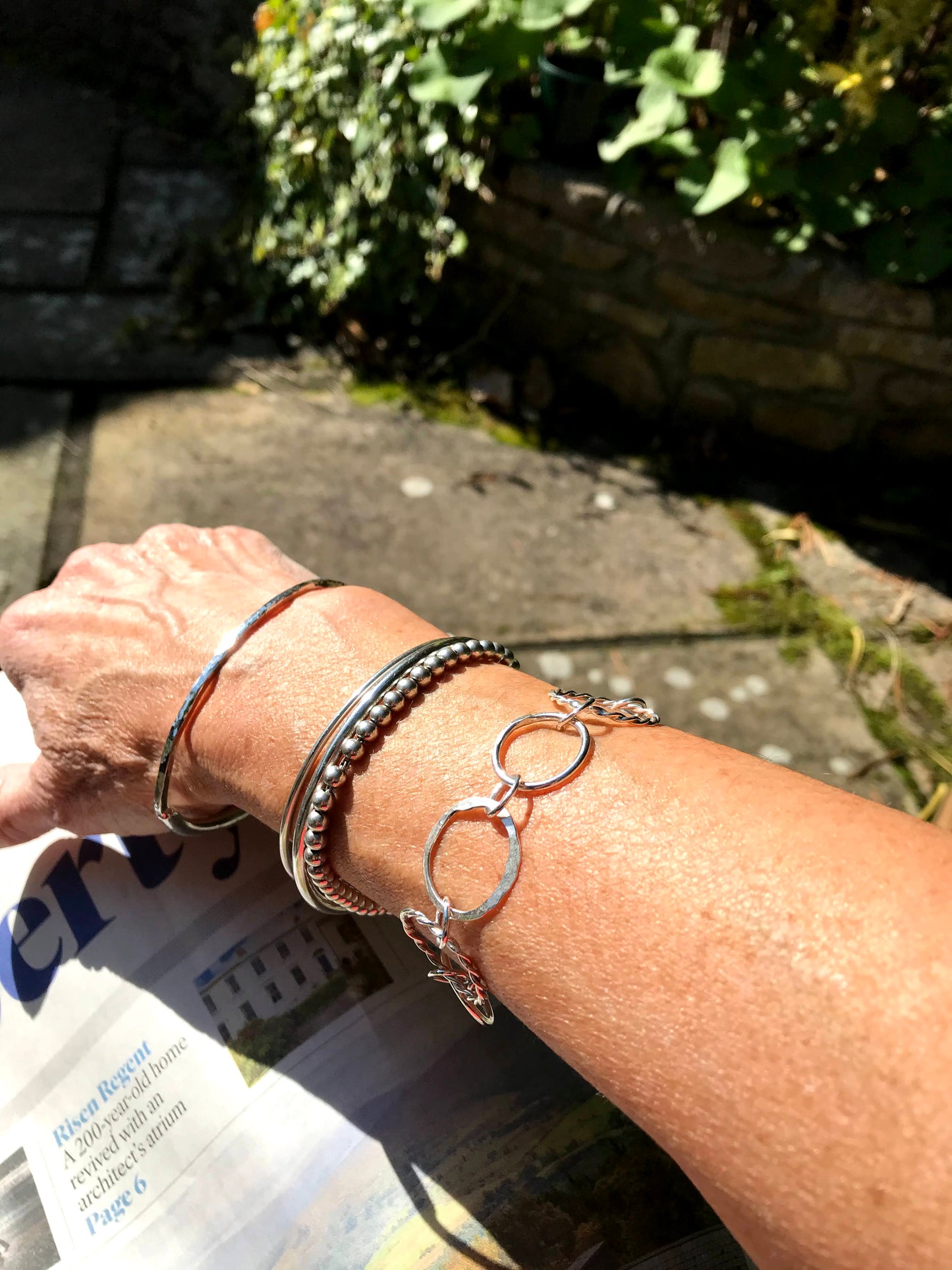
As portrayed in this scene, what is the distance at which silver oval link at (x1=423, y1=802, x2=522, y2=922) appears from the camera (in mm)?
787

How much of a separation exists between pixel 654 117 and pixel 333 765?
1.87 meters

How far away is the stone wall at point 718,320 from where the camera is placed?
216cm

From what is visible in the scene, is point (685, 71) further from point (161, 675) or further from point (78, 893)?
point (78, 893)

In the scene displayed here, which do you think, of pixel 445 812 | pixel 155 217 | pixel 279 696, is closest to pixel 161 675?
pixel 279 696

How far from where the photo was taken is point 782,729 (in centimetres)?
191

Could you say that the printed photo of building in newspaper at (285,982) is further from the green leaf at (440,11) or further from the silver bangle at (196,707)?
the green leaf at (440,11)

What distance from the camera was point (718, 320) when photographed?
230cm

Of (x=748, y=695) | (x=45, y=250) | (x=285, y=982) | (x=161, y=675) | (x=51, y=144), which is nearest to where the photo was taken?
(x=285, y=982)

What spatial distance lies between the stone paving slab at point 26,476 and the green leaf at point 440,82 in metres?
1.21

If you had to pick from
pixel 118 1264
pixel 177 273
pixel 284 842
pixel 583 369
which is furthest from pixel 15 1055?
pixel 177 273

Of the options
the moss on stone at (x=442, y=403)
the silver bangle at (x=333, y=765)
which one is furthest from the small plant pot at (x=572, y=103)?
the silver bangle at (x=333, y=765)

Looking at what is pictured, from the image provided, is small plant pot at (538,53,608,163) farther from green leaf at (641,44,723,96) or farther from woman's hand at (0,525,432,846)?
woman's hand at (0,525,432,846)

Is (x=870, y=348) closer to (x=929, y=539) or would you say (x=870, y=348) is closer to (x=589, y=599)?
A: (x=929, y=539)

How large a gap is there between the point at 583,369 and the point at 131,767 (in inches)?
76.4
